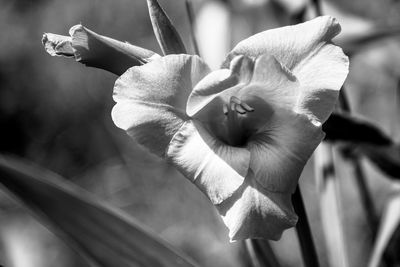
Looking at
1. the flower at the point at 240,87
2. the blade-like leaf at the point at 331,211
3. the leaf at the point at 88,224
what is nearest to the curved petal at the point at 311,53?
the flower at the point at 240,87

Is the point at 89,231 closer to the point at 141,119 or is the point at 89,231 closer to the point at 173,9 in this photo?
the point at 141,119

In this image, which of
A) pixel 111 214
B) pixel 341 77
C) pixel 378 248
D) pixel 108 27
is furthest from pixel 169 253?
pixel 108 27

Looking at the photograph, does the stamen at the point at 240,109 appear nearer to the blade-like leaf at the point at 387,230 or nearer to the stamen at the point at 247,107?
the stamen at the point at 247,107

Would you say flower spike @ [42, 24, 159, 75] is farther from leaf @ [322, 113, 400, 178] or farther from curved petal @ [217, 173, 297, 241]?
→ leaf @ [322, 113, 400, 178]

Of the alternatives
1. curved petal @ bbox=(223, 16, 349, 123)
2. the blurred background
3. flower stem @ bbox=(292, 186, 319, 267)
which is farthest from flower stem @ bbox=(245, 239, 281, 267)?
the blurred background

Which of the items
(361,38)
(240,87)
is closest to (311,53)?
(240,87)
